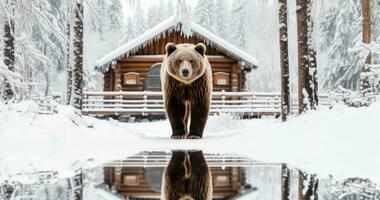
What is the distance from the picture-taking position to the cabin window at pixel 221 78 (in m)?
28.7

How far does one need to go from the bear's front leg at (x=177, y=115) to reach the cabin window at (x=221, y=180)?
5.97 m

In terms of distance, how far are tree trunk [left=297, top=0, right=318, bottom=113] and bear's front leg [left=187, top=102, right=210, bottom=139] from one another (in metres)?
2.89

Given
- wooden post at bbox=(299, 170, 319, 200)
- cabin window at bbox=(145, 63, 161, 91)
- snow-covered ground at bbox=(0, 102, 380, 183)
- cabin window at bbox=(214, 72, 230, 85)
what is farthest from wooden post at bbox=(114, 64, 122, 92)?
wooden post at bbox=(299, 170, 319, 200)

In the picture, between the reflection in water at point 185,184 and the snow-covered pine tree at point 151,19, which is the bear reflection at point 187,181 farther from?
the snow-covered pine tree at point 151,19

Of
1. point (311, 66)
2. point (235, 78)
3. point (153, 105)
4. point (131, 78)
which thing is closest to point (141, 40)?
point (131, 78)

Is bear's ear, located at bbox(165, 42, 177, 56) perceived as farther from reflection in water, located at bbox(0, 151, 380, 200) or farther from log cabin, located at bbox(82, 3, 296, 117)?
log cabin, located at bbox(82, 3, 296, 117)

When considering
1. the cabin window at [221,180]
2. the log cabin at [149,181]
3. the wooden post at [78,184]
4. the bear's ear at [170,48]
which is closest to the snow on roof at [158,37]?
the bear's ear at [170,48]

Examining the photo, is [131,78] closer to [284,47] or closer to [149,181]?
[284,47]

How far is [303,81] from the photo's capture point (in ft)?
41.7

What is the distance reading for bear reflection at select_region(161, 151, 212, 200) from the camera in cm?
367

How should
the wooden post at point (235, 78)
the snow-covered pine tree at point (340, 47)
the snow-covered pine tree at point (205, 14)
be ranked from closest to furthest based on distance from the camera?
the wooden post at point (235, 78) → the snow-covered pine tree at point (340, 47) → the snow-covered pine tree at point (205, 14)

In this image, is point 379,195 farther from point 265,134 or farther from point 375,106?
point 265,134

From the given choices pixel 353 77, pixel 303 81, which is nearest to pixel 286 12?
pixel 303 81

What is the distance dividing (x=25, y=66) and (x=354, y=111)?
22.9ft
